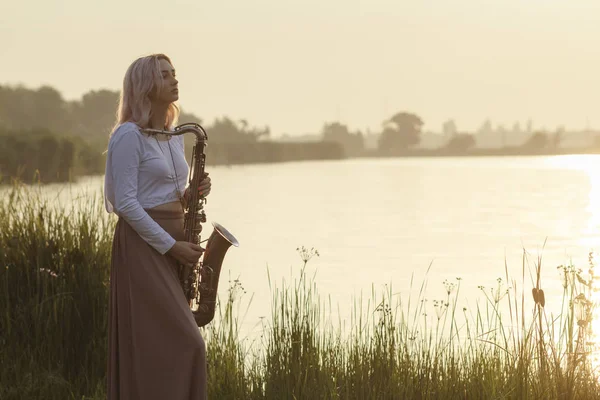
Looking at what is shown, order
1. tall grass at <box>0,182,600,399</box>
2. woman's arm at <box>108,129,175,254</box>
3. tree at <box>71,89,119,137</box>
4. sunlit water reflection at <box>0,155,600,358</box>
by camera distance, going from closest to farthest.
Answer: woman's arm at <box>108,129,175,254</box> → tall grass at <box>0,182,600,399</box> → sunlit water reflection at <box>0,155,600,358</box> → tree at <box>71,89,119,137</box>

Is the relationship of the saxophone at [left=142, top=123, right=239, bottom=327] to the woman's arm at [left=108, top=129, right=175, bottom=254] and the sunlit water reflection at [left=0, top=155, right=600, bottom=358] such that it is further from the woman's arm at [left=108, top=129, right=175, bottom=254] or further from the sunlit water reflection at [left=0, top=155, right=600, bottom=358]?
the sunlit water reflection at [left=0, top=155, right=600, bottom=358]

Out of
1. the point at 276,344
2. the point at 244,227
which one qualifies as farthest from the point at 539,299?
the point at 244,227

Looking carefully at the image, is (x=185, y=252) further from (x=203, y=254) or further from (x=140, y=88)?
(x=140, y=88)

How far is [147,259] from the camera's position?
3934 mm

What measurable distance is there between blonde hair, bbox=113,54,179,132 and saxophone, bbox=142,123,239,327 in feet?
0.68

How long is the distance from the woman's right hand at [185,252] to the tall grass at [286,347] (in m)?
1.02

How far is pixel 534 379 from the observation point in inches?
205

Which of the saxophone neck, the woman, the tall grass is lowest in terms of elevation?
the tall grass

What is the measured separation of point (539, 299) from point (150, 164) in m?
2.15

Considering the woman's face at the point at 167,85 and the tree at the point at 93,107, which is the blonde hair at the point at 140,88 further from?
the tree at the point at 93,107

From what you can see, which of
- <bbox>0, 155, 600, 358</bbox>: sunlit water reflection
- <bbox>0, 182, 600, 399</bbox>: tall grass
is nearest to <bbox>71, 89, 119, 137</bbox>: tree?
<bbox>0, 155, 600, 358</bbox>: sunlit water reflection

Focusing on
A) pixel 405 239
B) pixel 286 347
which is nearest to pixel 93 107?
pixel 405 239

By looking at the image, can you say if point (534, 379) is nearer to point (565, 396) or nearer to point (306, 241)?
point (565, 396)

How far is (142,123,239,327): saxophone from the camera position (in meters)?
4.14
